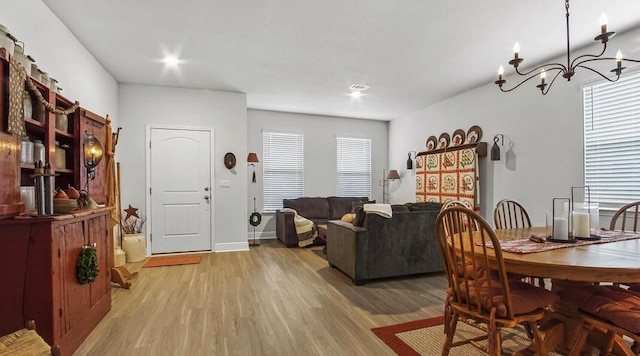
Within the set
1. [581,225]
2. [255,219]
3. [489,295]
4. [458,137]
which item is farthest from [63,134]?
[458,137]

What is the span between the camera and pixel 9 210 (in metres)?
1.74

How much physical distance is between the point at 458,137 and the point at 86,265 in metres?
5.16

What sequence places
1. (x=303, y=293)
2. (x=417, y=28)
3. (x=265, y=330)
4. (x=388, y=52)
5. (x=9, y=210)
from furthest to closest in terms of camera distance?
(x=388, y=52) → (x=303, y=293) → (x=417, y=28) → (x=265, y=330) → (x=9, y=210)

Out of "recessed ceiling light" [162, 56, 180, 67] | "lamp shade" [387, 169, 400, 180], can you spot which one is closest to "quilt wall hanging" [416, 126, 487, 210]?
"lamp shade" [387, 169, 400, 180]

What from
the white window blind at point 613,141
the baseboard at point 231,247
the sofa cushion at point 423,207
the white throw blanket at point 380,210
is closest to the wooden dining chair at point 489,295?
the white throw blanket at point 380,210

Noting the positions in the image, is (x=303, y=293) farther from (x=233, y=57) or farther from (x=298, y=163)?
(x=298, y=163)

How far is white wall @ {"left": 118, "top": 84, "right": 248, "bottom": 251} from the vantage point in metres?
4.72

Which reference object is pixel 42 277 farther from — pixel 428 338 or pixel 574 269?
pixel 574 269

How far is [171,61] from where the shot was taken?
3826mm

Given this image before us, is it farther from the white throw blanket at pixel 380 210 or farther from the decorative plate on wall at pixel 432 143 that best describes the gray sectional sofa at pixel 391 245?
the decorative plate on wall at pixel 432 143

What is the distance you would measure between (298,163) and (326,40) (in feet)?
12.0

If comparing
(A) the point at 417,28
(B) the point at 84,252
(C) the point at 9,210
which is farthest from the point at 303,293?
(A) the point at 417,28

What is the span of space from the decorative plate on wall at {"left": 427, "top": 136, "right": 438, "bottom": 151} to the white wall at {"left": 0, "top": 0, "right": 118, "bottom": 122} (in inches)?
208

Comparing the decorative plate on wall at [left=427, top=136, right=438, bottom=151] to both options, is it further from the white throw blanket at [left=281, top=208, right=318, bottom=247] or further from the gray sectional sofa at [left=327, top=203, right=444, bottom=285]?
the white throw blanket at [left=281, top=208, right=318, bottom=247]
